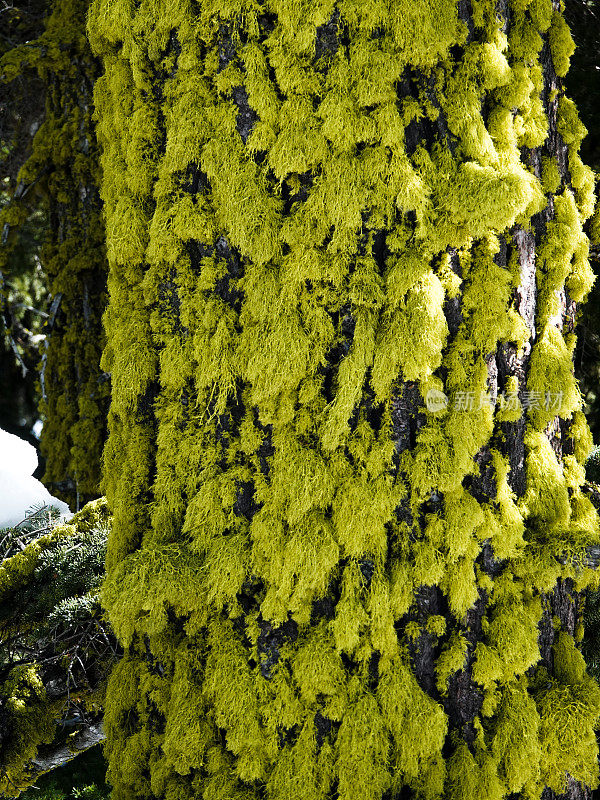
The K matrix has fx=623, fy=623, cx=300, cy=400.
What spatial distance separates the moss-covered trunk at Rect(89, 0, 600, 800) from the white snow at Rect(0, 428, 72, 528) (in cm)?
142

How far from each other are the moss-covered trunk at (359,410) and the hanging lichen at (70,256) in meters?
2.64

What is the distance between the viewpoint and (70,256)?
4418 millimetres

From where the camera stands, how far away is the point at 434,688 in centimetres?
174

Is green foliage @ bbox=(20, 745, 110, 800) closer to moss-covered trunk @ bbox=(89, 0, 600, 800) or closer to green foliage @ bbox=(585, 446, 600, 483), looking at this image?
moss-covered trunk @ bbox=(89, 0, 600, 800)

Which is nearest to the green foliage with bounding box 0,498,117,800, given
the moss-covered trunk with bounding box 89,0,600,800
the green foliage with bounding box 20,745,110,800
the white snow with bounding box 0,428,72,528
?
the white snow with bounding box 0,428,72,528

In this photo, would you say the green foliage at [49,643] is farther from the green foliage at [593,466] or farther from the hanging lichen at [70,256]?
the green foliage at [593,466]

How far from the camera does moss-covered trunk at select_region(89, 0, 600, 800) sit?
1660 mm

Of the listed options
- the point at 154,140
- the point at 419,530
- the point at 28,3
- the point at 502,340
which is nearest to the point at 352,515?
the point at 419,530

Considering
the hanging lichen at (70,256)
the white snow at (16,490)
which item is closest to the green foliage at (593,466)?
the white snow at (16,490)

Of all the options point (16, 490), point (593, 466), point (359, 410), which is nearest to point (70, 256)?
point (16, 490)

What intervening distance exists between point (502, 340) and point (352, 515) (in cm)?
65

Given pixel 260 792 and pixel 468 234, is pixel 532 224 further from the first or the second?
pixel 260 792

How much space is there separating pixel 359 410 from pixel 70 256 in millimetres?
3418

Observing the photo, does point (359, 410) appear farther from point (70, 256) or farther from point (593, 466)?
point (70, 256)
